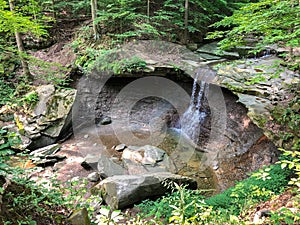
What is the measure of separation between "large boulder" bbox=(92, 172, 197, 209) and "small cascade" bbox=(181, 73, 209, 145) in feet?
10.9

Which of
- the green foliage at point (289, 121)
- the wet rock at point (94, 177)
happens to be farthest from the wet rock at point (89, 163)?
the green foliage at point (289, 121)

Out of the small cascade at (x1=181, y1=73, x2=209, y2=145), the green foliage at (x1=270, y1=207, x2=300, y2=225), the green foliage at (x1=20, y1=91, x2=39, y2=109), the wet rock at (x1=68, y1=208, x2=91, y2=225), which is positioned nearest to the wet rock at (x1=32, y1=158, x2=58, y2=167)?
the green foliage at (x1=20, y1=91, x2=39, y2=109)

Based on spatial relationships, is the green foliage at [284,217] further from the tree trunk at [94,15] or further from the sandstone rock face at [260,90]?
the tree trunk at [94,15]

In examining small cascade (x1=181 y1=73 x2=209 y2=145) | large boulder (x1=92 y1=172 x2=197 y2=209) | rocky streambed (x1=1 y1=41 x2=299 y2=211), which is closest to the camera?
large boulder (x1=92 y1=172 x2=197 y2=209)

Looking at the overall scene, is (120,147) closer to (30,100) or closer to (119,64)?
(119,64)

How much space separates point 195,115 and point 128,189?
4.75m

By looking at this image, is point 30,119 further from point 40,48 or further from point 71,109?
point 40,48

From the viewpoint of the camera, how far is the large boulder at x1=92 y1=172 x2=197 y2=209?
413 centimetres

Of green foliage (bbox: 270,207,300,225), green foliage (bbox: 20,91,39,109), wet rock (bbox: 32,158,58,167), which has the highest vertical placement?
green foliage (bbox: 270,207,300,225)

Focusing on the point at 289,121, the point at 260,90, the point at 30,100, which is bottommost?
the point at 30,100

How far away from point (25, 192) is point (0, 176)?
30 cm

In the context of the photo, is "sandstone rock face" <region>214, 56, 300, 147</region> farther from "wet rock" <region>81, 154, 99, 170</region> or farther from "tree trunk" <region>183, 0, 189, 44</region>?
"wet rock" <region>81, 154, 99, 170</region>

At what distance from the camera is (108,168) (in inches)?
211

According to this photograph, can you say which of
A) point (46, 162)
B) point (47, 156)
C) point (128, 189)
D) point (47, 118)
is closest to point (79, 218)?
point (128, 189)
